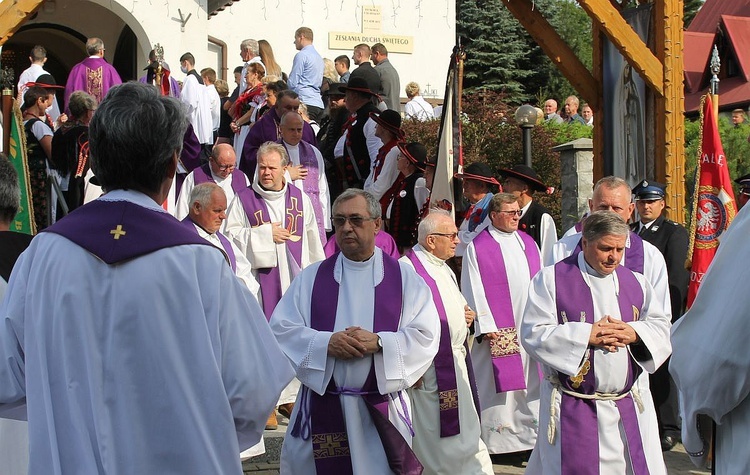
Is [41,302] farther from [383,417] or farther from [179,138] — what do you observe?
[383,417]

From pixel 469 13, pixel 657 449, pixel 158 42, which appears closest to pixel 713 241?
pixel 657 449

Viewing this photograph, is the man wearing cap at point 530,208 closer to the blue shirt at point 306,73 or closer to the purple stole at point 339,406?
the purple stole at point 339,406

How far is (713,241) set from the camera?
336 inches

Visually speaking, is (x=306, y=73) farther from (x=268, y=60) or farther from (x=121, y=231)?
(x=121, y=231)

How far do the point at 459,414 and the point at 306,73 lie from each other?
27.8 ft

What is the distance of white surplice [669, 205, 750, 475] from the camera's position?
3.37 meters

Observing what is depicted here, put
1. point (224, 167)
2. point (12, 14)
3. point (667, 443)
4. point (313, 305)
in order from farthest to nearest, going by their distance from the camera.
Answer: point (12, 14)
point (224, 167)
point (667, 443)
point (313, 305)

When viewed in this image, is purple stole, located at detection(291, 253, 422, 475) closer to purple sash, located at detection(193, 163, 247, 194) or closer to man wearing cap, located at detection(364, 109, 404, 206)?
purple sash, located at detection(193, 163, 247, 194)

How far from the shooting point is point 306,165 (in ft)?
34.4

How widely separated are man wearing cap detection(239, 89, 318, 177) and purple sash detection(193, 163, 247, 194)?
5.10 feet

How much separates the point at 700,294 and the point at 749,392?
350 mm

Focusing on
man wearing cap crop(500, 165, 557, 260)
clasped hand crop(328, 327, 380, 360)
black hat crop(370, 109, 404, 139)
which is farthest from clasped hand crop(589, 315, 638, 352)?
black hat crop(370, 109, 404, 139)

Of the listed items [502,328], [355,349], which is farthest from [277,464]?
[355,349]

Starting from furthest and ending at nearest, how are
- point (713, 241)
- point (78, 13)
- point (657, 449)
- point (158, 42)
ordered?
point (78, 13)
point (158, 42)
point (713, 241)
point (657, 449)
